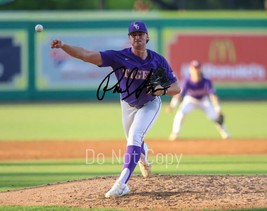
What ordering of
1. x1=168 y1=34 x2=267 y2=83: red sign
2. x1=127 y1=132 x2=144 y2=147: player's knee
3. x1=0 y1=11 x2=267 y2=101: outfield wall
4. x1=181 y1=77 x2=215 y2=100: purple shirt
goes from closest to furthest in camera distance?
x1=127 y1=132 x2=144 y2=147: player's knee → x1=181 y1=77 x2=215 y2=100: purple shirt → x1=0 y1=11 x2=267 y2=101: outfield wall → x1=168 y1=34 x2=267 y2=83: red sign

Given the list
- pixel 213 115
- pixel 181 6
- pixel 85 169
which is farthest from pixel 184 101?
pixel 181 6

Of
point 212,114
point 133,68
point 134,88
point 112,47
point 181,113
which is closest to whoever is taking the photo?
point 133,68

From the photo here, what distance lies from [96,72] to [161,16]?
318 cm

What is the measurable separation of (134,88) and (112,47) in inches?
723

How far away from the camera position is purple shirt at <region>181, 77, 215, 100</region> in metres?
16.6

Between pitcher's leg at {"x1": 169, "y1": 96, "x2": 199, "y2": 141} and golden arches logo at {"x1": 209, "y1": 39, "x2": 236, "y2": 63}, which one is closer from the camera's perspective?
pitcher's leg at {"x1": 169, "y1": 96, "x2": 199, "y2": 141}

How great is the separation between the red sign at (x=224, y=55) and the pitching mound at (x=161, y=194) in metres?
17.6

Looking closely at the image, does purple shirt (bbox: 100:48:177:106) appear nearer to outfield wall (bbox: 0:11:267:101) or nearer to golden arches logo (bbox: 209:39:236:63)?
outfield wall (bbox: 0:11:267:101)

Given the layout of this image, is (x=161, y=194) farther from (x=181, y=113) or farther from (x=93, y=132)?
(x=93, y=132)

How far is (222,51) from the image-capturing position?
2731 centimetres

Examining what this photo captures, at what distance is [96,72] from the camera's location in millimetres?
26578

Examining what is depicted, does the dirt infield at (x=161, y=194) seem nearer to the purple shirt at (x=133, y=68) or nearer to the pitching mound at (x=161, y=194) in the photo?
the pitching mound at (x=161, y=194)

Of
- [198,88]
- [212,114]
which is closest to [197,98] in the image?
[198,88]
